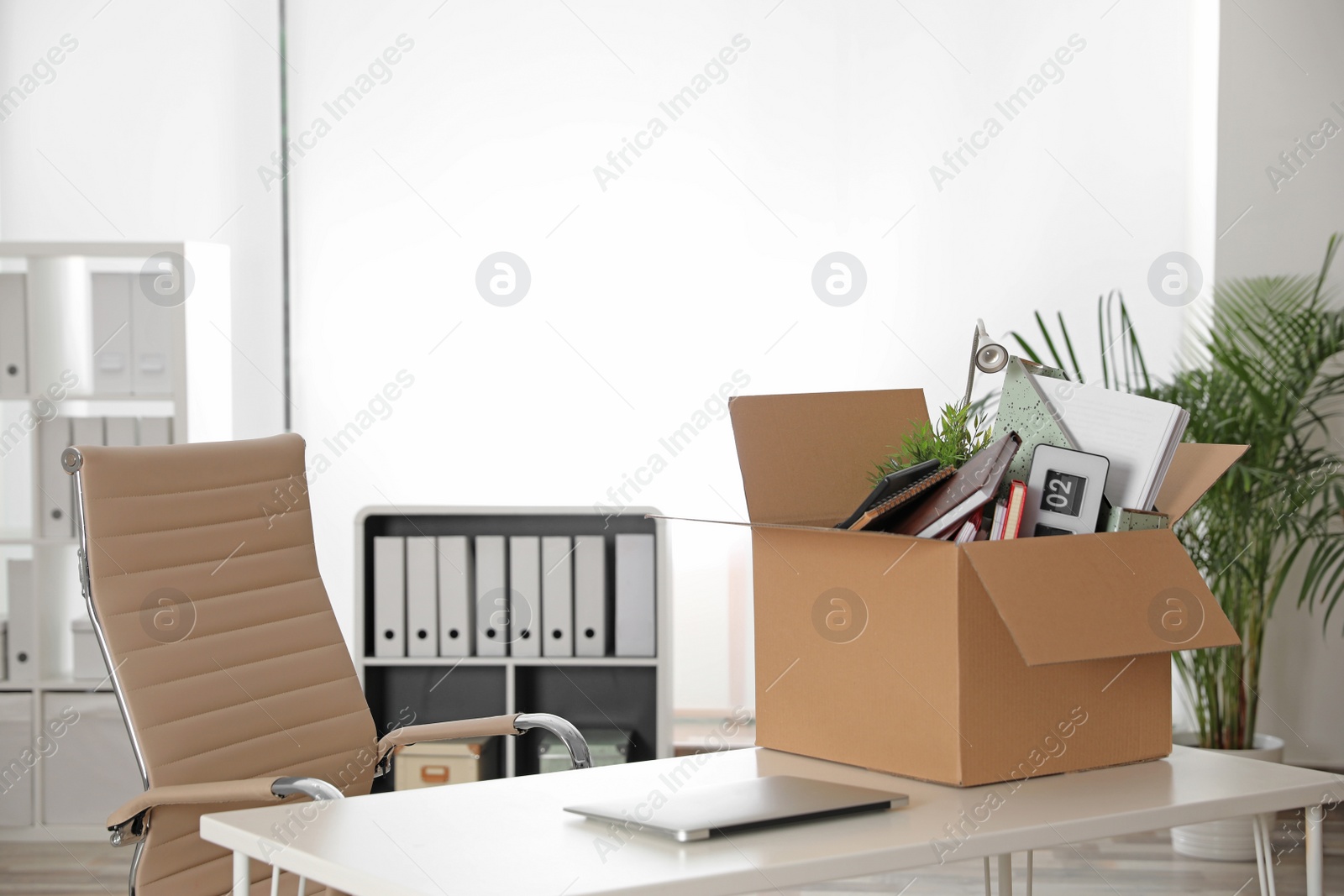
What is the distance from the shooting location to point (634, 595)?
2.97 m

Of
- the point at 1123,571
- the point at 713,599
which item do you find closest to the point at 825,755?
the point at 1123,571

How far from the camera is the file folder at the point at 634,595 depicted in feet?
9.70

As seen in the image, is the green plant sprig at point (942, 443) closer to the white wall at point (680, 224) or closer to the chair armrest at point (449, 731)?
the chair armrest at point (449, 731)

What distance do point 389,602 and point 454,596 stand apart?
0.16 meters

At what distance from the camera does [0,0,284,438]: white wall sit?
3.74m

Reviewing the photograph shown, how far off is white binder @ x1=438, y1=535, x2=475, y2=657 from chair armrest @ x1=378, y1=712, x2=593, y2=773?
3.50 feet

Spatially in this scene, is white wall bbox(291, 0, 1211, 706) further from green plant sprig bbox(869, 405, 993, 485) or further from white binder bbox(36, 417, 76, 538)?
green plant sprig bbox(869, 405, 993, 485)

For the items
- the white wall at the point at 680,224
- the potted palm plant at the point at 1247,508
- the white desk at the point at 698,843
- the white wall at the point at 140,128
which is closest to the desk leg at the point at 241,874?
the white desk at the point at 698,843

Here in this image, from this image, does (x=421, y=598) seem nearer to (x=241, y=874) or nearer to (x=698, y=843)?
(x=241, y=874)

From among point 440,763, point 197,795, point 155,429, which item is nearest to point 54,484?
point 155,429

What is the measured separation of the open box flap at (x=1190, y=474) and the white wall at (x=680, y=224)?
2.34 meters

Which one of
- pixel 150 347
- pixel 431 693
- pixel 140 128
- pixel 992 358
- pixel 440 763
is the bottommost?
pixel 440 763

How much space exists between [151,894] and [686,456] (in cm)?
240

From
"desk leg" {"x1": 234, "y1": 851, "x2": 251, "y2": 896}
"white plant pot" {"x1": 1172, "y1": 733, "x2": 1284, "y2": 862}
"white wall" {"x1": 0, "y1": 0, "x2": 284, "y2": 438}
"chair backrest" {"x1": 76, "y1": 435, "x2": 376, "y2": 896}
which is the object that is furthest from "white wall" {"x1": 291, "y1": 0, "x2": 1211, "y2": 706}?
"desk leg" {"x1": 234, "y1": 851, "x2": 251, "y2": 896}
